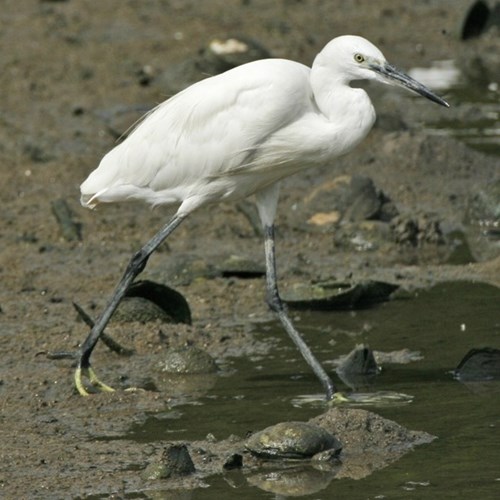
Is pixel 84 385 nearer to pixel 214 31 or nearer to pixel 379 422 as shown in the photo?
pixel 379 422

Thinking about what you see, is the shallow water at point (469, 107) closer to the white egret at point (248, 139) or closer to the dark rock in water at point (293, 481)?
the white egret at point (248, 139)

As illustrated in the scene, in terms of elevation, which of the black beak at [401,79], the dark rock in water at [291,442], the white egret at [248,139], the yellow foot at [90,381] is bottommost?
the yellow foot at [90,381]

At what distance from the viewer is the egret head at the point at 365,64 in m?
8.20

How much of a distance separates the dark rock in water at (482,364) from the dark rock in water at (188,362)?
4.85 ft

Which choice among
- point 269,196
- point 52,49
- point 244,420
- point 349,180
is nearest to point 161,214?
point 349,180

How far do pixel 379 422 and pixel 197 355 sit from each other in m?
1.71

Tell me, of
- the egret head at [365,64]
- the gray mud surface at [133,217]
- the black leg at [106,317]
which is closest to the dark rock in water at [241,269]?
the gray mud surface at [133,217]

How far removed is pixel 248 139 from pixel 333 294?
5.20ft

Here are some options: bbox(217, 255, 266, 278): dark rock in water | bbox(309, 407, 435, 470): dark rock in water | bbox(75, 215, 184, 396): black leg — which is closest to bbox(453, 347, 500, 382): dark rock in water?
bbox(309, 407, 435, 470): dark rock in water

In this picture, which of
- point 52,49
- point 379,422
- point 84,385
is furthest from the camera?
point 52,49

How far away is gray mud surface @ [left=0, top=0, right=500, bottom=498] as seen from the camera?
316 inches

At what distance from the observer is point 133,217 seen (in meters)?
12.3

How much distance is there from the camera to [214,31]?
18891 mm

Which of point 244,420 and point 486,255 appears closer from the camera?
point 244,420
